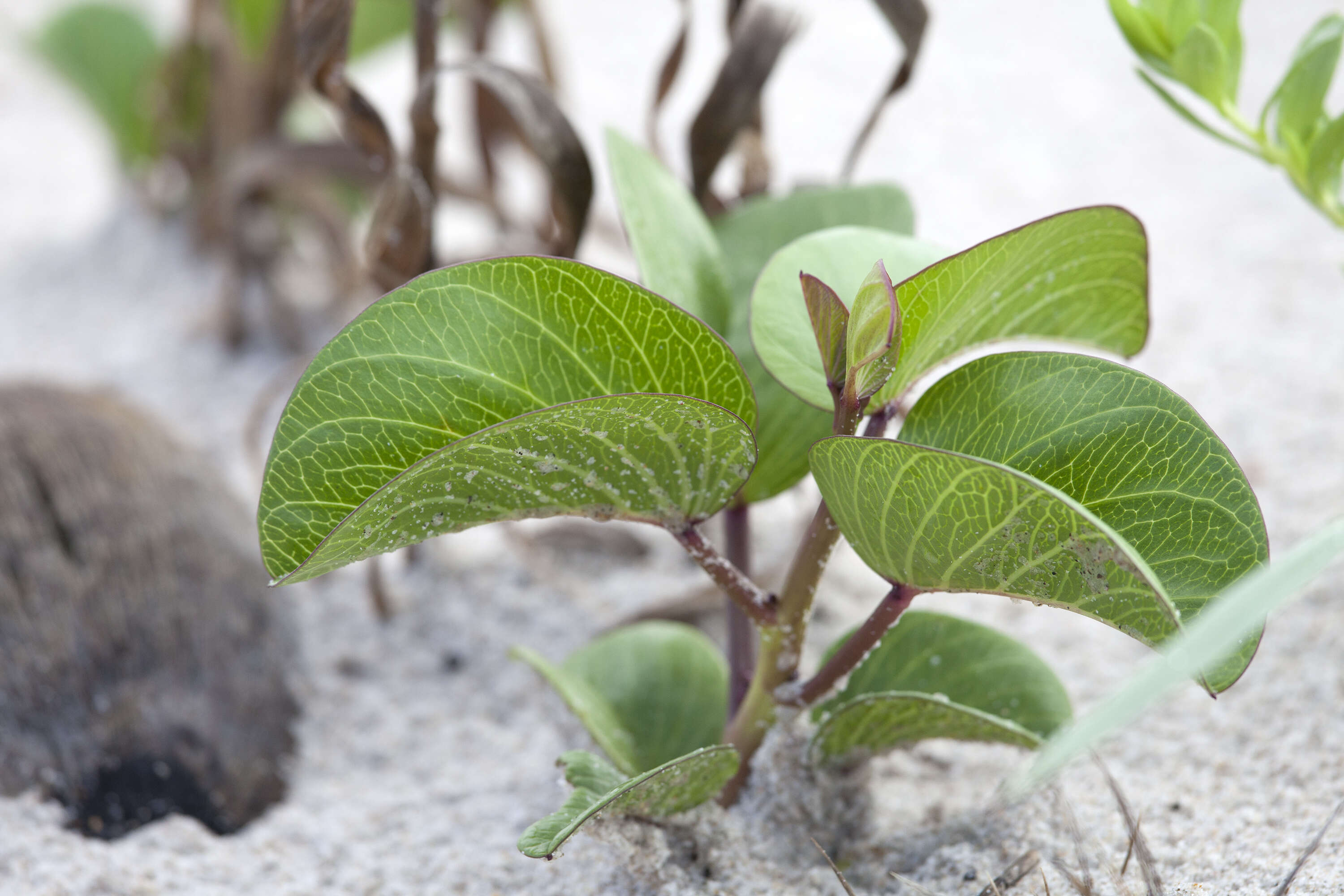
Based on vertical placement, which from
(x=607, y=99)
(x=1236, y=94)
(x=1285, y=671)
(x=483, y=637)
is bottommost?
(x=483, y=637)

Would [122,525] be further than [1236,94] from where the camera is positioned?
Yes

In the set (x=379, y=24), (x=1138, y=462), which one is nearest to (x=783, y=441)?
(x=1138, y=462)

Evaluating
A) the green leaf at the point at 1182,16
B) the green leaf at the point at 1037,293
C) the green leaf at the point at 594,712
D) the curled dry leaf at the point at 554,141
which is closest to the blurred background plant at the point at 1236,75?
the green leaf at the point at 1182,16

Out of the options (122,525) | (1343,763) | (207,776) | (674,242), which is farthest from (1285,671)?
(122,525)

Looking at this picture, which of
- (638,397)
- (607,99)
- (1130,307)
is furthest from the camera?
(607,99)

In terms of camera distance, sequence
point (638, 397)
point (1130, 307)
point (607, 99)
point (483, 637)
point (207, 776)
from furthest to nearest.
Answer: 1. point (607, 99)
2. point (483, 637)
3. point (207, 776)
4. point (1130, 307)
5. point (638, 397)

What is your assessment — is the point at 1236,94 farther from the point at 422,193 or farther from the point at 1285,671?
the point at 422,193

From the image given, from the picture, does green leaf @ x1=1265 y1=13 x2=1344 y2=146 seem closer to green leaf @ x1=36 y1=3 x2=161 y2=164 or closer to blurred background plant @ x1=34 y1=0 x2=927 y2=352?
blurred background plant @ x1=34 y1=0 x2=927 y2=352

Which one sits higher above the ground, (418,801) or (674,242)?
(674,242)
